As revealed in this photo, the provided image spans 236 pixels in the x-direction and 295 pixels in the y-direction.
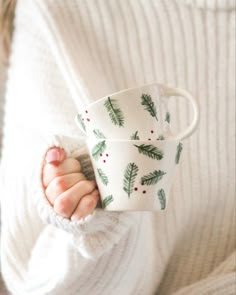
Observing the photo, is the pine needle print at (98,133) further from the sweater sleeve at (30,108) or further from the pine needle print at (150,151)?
the sweater sleeve at (30,108)

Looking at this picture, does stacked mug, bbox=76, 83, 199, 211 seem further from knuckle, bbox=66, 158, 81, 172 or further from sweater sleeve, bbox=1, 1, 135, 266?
Result: sweater sleeve, bbox=1, 1, 135, 266

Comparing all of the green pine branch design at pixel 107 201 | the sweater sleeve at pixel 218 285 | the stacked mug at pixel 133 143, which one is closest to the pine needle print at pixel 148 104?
the stacked mug at pixel 133 143

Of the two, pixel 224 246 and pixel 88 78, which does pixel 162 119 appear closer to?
pixel 88 78

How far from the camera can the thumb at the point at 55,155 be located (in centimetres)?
64

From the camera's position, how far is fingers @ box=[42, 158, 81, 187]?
0.64 metres

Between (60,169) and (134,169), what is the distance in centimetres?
10

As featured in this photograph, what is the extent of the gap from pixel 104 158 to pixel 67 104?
24cm

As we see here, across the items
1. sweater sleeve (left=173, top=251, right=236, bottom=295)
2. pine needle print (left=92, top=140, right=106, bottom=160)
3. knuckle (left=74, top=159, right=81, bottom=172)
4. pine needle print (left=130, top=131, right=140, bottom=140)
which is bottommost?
sweater sleeve (left=173, top=251, right=236, bottom=295)

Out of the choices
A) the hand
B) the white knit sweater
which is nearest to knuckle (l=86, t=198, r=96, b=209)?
the hand

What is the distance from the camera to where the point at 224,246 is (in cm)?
90

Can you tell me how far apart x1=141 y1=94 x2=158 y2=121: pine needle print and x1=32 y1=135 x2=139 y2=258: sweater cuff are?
12 cm

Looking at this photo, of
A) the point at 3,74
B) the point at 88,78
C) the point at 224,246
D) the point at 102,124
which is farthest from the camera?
the point at 3,74

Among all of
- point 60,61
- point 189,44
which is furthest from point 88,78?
point 189,44

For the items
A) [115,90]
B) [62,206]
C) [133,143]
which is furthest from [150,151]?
[115,90]
